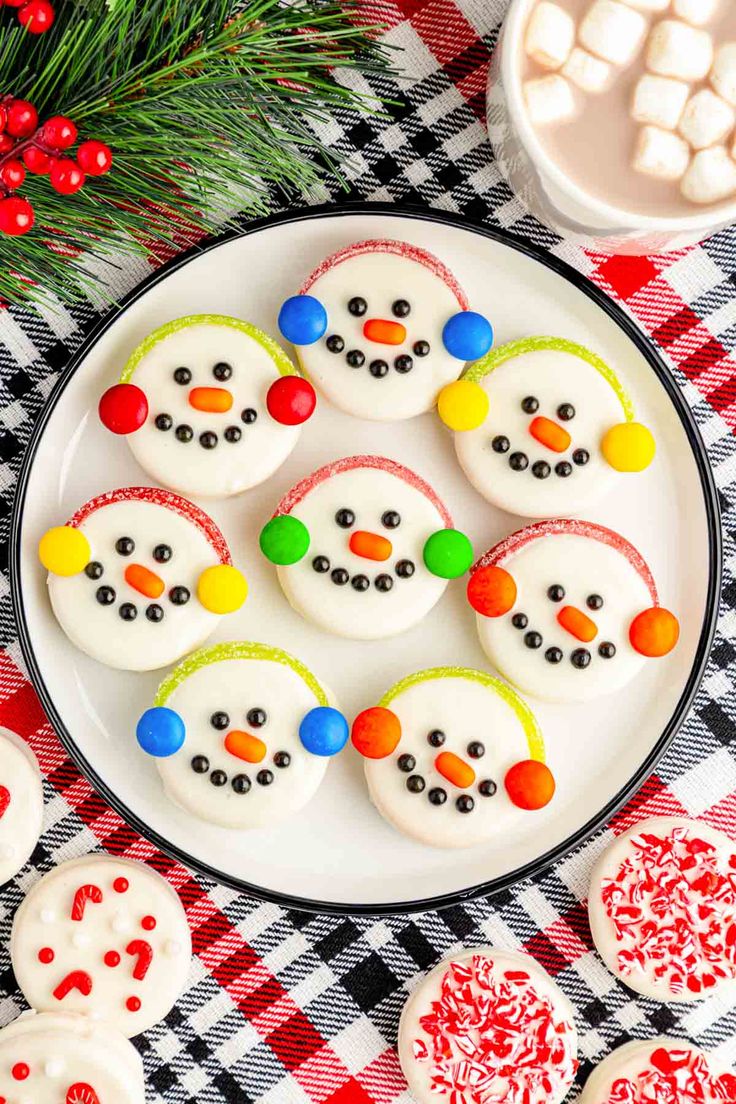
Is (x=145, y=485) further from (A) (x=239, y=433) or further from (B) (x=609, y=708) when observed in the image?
(B) (x=609, y=708)

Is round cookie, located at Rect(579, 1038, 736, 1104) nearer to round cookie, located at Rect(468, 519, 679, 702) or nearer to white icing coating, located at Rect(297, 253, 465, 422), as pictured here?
round cookie, located at Rect(468, 519, 679, 702)

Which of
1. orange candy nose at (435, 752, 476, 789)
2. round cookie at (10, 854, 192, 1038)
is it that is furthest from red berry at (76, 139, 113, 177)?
round cookie at (10, 854, 192, 1038)

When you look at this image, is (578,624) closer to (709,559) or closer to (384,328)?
(709,559)

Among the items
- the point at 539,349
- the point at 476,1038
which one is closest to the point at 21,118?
the point at 539,349

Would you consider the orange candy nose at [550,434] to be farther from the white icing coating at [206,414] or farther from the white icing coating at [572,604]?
the white icing coating at [206,414]

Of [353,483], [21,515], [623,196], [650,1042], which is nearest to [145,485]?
[21,515]

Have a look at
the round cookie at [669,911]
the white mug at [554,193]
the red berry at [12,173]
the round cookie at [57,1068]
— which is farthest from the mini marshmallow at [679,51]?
the round cookie at [57,1068]
